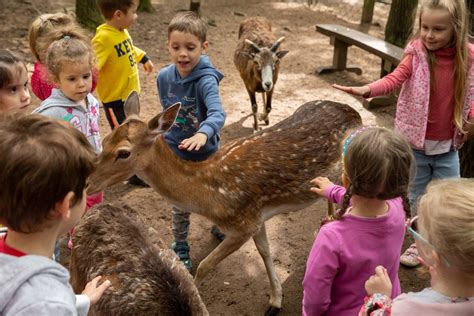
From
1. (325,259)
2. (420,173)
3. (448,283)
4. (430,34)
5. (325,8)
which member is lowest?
(325,8)

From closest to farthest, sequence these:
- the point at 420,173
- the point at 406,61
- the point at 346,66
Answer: the point at 406,61
the point at 420,173
the point at 346,66

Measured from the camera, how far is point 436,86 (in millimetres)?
3998

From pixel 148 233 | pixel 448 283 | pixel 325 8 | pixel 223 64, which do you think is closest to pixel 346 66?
pixel 223 64

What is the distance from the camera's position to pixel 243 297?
4.34 metres

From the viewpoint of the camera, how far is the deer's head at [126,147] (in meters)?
3.79

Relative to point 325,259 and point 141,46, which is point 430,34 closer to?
point 325,259

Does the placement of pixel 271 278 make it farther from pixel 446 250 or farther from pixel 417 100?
pixel 446 250

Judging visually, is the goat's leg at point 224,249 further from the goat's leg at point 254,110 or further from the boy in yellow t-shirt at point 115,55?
the goat's leg at point 254,110

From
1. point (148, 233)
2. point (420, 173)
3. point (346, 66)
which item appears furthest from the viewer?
point (346, 66)

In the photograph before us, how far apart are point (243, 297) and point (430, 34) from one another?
2.47 meters

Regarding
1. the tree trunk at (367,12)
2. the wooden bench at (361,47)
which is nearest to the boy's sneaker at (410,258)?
the wooden bench at (361,47)

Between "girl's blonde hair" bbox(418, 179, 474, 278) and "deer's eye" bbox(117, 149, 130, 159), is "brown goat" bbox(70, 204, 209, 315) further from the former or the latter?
"girl's blonde hair" bbox(418, 179, 474, 278)

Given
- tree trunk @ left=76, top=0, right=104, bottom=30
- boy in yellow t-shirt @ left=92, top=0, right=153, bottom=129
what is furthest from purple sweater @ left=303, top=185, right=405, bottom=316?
tree trunk @ left=76, top=0, right=104, bottom=30

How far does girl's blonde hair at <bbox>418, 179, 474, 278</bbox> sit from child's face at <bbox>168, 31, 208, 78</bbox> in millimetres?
2698
